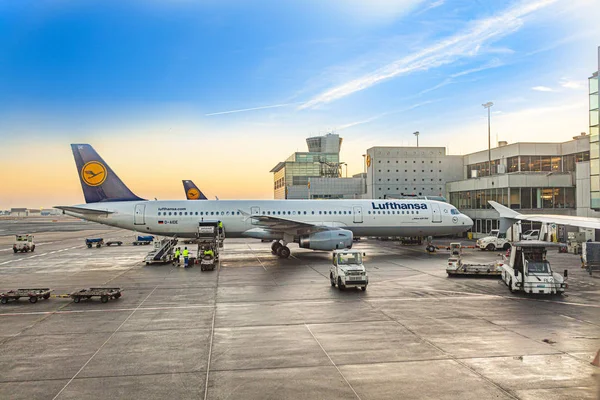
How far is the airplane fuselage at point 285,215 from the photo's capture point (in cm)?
3669

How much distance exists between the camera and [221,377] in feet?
33.7

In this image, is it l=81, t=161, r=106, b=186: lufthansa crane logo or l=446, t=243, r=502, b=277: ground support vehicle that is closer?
l=446, t=243, r=502, b=277: ground support vehicle

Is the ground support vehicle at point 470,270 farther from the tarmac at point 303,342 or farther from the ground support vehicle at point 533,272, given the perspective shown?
the ground support vehicle at point 533,272

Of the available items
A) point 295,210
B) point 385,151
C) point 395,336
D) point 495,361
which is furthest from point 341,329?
point 385,151

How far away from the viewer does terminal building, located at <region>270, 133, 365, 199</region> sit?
98562 mm

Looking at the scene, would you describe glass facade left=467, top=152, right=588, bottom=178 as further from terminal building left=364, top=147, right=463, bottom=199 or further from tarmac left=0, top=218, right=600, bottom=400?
tarmac left=0, top=218, right=600, bottom=400

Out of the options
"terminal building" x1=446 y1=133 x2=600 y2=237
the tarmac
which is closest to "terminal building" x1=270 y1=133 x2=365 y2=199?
"terminal building" x1=446 y1=133 x2=600 y2=237

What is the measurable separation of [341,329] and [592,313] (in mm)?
9905

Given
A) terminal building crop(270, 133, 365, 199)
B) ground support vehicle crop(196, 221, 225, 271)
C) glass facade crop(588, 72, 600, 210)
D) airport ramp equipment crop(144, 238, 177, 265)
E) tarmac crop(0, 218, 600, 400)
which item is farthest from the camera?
terminal building crop(270, 133, 365, 199)


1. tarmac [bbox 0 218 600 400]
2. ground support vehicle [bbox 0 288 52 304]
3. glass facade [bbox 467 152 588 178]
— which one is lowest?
tarmac [bbox 0 218 600 400]

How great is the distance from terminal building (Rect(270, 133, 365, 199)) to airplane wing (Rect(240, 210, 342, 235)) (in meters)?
52.3

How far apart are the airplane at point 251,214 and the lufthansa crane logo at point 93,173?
8 cm

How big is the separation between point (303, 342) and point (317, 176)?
112 m

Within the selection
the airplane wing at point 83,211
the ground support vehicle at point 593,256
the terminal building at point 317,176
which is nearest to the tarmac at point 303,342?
the ground support vehicle at point 593,256
